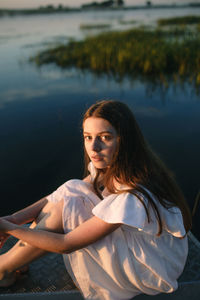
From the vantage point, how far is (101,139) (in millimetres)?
1253

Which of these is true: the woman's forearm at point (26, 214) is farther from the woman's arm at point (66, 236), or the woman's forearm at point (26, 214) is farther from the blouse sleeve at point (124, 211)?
the blouse sleeve at point (124, 211)

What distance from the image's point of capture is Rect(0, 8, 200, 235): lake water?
354 cm

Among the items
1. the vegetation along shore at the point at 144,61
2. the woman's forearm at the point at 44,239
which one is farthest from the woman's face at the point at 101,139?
the vegetation along shore at the point at 144,61

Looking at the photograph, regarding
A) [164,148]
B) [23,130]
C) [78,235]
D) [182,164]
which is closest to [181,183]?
[182,164]

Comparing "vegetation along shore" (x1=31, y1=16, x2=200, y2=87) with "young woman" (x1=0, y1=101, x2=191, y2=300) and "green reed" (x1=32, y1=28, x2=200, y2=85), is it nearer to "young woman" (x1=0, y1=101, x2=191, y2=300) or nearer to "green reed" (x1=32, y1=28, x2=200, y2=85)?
"green reed" (x1=32, y1=28, x2=200, y2=85)

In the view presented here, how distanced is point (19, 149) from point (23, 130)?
2.31 ft

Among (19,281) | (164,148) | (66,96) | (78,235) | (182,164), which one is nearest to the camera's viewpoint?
(78,235)

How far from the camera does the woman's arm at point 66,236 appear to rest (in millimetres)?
1159

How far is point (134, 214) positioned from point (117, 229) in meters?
0.18

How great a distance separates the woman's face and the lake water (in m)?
2.19

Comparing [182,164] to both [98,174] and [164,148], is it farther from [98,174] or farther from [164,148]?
[98,174]

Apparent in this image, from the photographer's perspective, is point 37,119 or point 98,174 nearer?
point 98,174

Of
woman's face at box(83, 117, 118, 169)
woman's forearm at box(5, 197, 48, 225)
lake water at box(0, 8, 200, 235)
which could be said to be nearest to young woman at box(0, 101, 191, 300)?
woman's face at box(83, 117, 118, 169)

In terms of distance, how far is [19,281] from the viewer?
1575 millimetres
